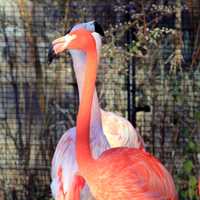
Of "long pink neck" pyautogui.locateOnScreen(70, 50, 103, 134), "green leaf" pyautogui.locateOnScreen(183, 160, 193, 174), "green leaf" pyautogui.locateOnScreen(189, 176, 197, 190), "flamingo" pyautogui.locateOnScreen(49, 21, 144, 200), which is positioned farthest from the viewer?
"green leaf" pyautogui.locateOnScreen(183, 160, 193, 174)

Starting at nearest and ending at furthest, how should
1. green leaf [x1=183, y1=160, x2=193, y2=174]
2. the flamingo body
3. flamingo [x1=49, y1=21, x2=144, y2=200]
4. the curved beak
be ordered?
the flamingo body, the curved beak, flamingo [x1=49, y1=21, x2=144, y2=200], green leaf [x1=183, y1=160, x2=193, y2=174]

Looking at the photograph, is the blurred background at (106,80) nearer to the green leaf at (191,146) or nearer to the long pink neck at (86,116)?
the green leaf at (191,146)

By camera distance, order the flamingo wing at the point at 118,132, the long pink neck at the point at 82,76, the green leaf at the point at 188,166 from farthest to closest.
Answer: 1. the green leaf at the point at 188,166
2. the flamingo wing at the point at 118,132
3. the long pink neck at the point at 82,76

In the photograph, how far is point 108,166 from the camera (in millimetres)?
4160

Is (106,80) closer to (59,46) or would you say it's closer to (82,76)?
(82,76)

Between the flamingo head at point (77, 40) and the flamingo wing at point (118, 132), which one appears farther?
the flamingo wing at point (118, 132)

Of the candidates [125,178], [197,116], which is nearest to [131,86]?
[197,116]

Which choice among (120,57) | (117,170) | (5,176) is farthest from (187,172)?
(117,170)

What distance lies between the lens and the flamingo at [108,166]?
13.5 ft

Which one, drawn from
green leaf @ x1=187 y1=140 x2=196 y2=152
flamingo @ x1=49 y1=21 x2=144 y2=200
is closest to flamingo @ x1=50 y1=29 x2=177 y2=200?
flamingo @ x1=49 y1=21 x2=144 y2=200

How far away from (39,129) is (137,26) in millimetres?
1399

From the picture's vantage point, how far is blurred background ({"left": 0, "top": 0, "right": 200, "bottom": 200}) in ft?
22.0

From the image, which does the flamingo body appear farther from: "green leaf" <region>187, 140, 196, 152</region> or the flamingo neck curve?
"green leaf" <region>187, 140, 196, 152</region>

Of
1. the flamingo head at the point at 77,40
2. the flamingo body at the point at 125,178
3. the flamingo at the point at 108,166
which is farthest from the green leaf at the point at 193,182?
the flamingo head at the point at 77,40
